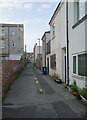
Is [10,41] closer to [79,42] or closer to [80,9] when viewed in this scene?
[80,9]

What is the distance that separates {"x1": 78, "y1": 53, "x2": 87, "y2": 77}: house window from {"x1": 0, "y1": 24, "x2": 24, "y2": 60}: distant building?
30030 millimetres

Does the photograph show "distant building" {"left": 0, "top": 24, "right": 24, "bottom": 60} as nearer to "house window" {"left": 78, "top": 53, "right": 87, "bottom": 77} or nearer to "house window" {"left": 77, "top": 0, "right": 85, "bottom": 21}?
"house window" {"left": 77, "top": 0, "right": 85, "bottom": 21}

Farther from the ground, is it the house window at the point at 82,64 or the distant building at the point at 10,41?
the distant building at the point at 10,41

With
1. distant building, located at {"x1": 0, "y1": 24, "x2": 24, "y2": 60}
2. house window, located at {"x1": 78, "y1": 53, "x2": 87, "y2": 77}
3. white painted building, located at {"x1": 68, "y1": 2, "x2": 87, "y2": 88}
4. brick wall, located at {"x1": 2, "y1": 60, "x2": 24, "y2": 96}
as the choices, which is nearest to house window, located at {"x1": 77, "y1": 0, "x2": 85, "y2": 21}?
white painted building, located at {"x1": 68, "y1": 2, "x2": 87, "y2": 88}

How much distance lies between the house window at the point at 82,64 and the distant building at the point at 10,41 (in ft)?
98.5

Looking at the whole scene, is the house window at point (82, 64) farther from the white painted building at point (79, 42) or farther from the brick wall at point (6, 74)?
the brick wall at point (6, 74)

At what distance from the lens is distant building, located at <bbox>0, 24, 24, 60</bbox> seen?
122ft

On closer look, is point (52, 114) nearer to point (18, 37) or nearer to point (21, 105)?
point (21, 105)

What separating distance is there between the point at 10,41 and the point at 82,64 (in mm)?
32237

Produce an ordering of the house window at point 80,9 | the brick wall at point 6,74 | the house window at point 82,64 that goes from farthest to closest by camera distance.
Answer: the brick wall at point 6,74, the house window at point 80,9, the house window at point 82,64

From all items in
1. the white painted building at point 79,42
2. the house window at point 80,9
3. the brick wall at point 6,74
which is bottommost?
the brick wall at point 6,74

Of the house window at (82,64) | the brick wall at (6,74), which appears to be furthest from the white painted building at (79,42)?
the brick wall at (6,74)

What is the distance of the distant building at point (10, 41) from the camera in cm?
3704

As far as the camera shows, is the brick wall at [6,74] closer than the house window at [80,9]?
No
